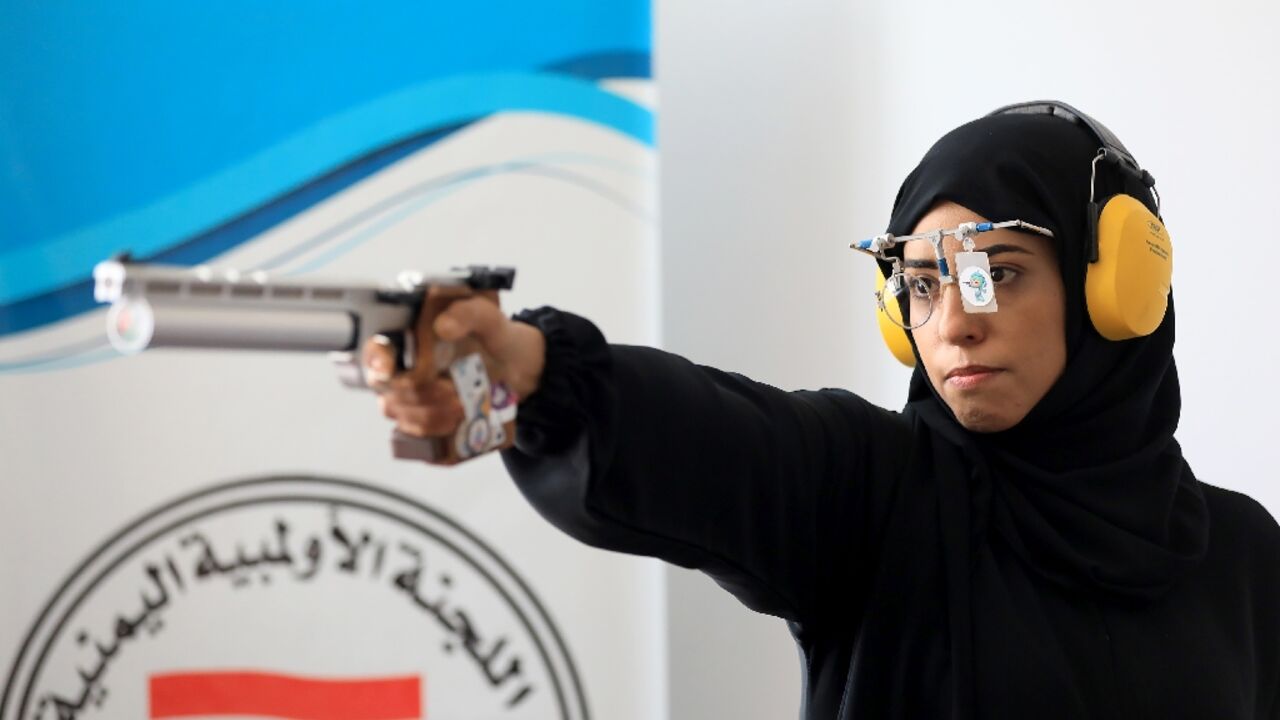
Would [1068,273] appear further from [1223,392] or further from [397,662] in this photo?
[397,662]

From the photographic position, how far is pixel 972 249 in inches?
48.0

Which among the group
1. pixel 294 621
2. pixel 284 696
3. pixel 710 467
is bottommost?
pixel 284 696

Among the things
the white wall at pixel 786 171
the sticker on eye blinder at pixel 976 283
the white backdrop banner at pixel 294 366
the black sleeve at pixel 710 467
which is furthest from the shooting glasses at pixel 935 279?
the white wall at pixel 786 171

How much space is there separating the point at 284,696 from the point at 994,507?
112 cm

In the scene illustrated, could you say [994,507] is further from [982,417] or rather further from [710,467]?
[710,467]

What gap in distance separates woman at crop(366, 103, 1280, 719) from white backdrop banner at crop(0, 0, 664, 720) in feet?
2.65

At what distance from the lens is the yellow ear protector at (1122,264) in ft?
4.02

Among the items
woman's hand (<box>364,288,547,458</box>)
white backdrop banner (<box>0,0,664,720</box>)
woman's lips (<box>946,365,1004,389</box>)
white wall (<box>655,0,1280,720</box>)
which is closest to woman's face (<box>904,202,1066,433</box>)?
woman's lips (<box>946,365,1004,389</box>)

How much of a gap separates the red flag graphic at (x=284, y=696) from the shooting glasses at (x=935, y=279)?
1013 millimetres

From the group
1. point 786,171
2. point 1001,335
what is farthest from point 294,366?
point 1001,335

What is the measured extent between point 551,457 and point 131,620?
1137mm

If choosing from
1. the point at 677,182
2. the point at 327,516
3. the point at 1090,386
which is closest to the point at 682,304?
the point at 677,182

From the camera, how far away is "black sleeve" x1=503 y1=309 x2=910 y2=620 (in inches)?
39.3

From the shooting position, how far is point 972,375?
123cm
